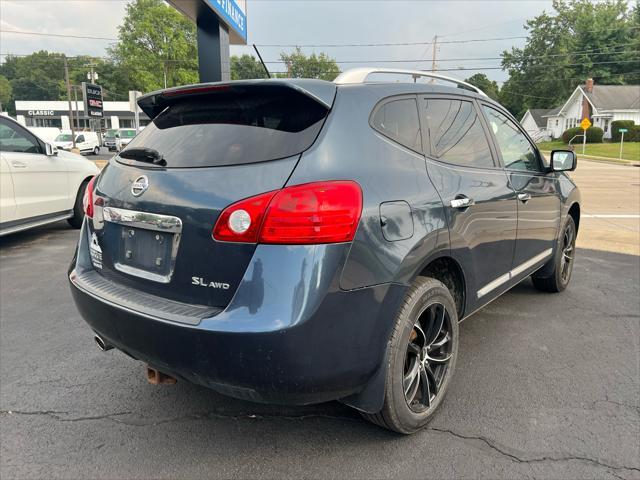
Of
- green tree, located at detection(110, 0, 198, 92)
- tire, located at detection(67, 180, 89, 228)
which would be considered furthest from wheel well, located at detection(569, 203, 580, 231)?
green tree, located at detection(110, 0, 198, 92)

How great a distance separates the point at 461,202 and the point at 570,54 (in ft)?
259

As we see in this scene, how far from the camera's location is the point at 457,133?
3.05 meters

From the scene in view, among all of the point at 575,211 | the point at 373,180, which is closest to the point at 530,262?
the point at 575,211

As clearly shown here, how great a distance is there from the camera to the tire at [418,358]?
7.41 ft

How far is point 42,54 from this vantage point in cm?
11175

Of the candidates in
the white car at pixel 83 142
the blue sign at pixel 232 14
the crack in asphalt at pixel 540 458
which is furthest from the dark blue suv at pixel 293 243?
the white car at pixel 83 142

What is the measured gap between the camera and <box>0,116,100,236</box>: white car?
6.29 m

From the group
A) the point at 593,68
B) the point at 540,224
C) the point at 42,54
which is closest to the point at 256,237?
the point at 540,224

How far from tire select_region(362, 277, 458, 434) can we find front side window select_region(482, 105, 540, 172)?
1.45 metres

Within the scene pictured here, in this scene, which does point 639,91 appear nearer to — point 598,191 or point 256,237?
point 598,191

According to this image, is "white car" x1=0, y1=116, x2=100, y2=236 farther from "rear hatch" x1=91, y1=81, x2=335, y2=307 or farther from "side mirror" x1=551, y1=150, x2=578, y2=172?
"side mirror" x1=551, y1=150, x2=578, y2=172

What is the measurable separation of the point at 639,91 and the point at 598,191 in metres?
54.9

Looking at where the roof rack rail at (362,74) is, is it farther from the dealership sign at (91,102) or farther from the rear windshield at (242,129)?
the dealership sign at (91,102)

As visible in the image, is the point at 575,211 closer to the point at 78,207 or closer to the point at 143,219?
the point at 143,219
